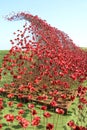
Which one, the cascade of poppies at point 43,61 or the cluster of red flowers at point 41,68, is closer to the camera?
the cluster of red flowers at point 41,68

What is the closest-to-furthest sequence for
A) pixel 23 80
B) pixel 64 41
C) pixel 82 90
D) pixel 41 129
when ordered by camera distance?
1. pixel 41 129
2. pixel 82 90
3. pixel 23 80
4. pixel 64 41

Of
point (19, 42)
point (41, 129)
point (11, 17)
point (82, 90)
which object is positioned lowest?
point (41, 129)

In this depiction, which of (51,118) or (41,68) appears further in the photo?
(41,68)

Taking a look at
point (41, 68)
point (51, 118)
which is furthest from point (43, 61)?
point (51, 118)

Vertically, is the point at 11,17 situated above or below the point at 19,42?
above

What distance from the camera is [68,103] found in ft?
27.9

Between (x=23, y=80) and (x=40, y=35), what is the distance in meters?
6.91

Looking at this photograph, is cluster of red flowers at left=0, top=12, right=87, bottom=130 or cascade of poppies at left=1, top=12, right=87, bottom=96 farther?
cascade of poppies at left=1, top=12, right=87, bottom=96

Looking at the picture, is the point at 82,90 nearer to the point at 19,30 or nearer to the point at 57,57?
the point at 57,57

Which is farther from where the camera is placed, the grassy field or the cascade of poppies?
the cascade of poppies

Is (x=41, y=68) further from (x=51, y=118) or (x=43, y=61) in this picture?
(x=51, y=118)

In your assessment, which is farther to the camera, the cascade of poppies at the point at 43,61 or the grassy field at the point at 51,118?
the cascade of poppies at the point at 43,61

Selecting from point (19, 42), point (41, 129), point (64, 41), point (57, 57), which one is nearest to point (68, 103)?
point (41, 129)

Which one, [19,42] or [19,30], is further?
[19,30]
